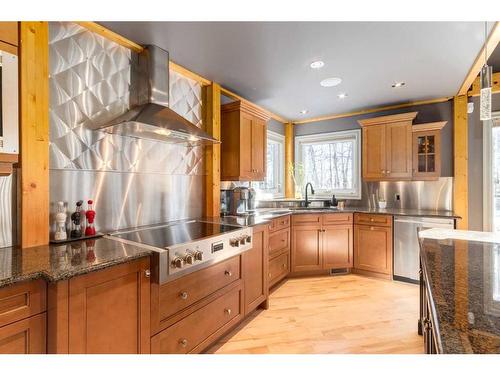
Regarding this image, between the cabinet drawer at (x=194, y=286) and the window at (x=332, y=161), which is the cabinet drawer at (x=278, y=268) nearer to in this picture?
the cabinet drawer at (x=194, y=286)

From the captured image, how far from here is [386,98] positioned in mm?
3670

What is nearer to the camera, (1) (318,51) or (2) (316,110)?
(1) (318,51)

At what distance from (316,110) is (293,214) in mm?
1839

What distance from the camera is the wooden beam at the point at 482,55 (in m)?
2.05

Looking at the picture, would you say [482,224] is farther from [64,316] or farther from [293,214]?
[64,316]

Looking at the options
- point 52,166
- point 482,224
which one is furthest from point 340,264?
point 52,166

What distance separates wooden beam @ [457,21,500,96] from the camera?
2.05 metres

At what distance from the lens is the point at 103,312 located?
131 centimetres

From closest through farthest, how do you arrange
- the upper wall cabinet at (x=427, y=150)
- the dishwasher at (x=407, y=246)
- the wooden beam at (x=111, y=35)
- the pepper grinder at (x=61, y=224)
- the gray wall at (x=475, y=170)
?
the pepper grinder at (x=61, y=224), the wooden beam at (x=111, y=35), the dishwasher at (x=407, y=246), the gray wall at (x=475, y=170), the upper wall cabinet at (x=427, y=150)

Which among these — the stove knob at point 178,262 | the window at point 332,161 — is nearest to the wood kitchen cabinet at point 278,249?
the stove knob at point 178,262

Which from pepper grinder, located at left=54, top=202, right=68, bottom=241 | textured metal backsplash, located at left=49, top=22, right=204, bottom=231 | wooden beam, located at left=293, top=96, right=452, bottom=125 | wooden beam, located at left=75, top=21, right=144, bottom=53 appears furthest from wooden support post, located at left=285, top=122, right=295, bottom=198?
pepper grinder, located at left=54, top=202, right=68, bottom=241

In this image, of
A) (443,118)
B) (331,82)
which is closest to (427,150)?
(443,118)

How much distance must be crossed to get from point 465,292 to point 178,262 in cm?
141

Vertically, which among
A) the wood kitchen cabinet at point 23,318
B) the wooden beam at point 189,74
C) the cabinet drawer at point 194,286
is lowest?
the cabinet drawer at point 194,286
